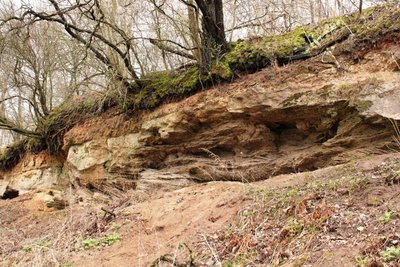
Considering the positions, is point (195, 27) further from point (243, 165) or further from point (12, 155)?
point (12, 155)

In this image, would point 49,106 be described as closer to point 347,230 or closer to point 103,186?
point 103,186

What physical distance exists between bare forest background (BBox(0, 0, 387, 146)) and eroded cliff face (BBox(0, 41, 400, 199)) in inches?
51.2

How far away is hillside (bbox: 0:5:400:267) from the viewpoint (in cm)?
453

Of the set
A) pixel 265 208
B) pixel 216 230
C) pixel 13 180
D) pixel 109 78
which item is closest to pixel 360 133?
pixel 265 208

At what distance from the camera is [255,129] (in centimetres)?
853

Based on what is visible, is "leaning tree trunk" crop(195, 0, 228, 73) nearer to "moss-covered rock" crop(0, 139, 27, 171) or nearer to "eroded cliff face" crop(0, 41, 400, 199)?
"eroded cliff face" crop(0, 41, 400, 199)

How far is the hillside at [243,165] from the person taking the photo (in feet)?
14.9

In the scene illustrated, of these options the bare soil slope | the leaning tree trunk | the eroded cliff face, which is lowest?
the bare soil slope

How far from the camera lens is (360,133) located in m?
7.19

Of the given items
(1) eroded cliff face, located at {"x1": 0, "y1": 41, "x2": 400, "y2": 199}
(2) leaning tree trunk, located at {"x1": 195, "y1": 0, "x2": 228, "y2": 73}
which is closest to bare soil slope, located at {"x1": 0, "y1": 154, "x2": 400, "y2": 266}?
(1) eroded cliff face, located at {"x1": 0, "y1": 41, "x2": 400, "y2": 199}

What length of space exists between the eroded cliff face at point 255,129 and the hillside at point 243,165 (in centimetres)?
3

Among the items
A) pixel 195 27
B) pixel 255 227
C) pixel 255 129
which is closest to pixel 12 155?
pixel 195 27

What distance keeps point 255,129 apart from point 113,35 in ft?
16.3

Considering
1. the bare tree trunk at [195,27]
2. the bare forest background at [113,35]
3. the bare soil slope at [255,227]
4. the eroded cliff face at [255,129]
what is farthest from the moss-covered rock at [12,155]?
the bare tree trunk at [195,27]
